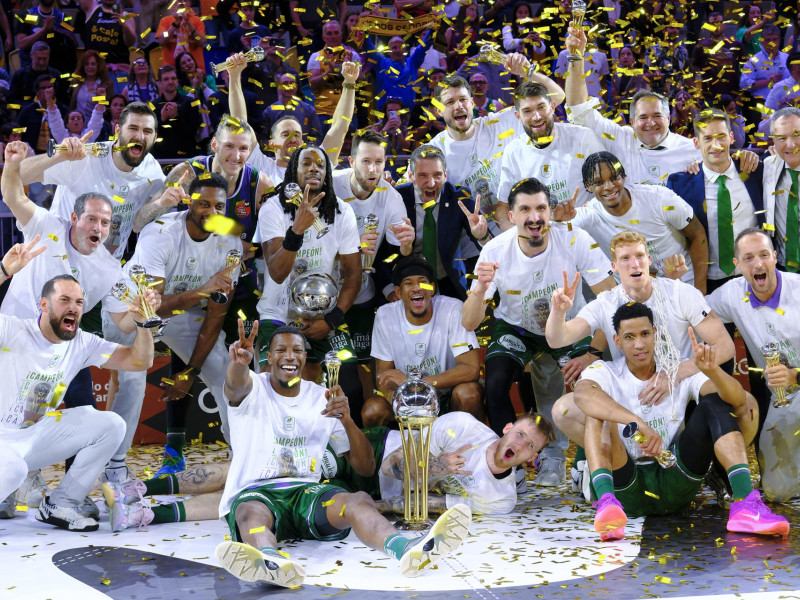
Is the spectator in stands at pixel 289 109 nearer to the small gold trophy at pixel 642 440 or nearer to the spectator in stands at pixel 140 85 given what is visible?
the spectator in stands at pixel 140 85

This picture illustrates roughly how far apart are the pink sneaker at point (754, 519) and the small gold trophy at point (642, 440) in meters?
0.39

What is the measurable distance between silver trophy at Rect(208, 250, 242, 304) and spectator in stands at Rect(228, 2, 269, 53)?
4.35 m

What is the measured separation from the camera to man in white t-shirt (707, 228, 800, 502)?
595 cm

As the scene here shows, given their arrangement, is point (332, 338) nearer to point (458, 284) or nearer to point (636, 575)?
point (458, 284)

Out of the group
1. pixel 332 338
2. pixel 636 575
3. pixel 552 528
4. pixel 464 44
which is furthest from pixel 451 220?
pixel 464 44

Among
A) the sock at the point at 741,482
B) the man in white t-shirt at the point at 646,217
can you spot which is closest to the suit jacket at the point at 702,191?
the man in white t-shirt at the point at 646,217

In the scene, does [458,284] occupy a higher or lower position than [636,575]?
higher

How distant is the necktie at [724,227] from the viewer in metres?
6.64

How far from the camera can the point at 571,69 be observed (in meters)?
7.12

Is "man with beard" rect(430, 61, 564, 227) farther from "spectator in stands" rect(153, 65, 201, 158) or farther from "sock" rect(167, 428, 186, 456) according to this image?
"spectator in stands" rect(153, 65, 201, 158)

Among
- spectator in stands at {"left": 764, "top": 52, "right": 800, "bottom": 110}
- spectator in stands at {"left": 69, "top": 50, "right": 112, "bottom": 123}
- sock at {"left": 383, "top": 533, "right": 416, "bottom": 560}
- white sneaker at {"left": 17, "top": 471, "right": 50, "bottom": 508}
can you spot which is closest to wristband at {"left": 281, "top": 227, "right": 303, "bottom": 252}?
white sneaker at {"left": 17, "top": 471, "right": 50, "bottom": 508}

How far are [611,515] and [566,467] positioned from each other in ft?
5.73

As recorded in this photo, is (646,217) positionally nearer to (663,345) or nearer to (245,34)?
(663,345)

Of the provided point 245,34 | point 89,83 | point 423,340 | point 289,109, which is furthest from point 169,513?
point 245,34
